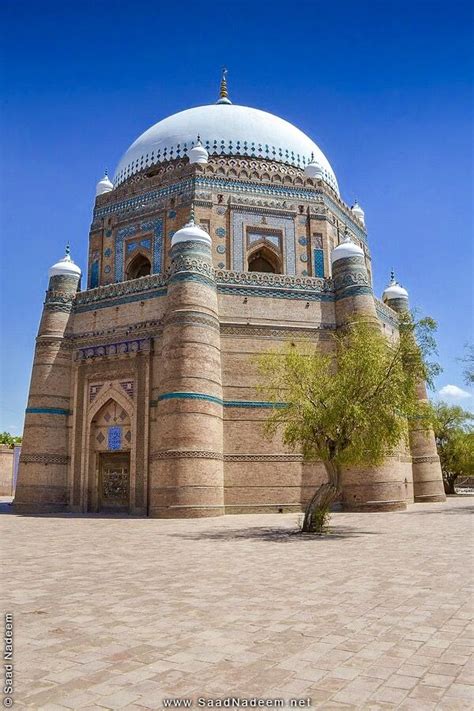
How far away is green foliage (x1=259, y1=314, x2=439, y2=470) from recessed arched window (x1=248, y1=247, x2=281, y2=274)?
9.90 m

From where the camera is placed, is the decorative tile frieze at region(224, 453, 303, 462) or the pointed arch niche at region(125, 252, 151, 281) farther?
the pointed arch niche at region(125, 252, 151, 281)

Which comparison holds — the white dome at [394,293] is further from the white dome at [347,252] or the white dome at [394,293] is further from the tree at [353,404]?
the tree at [353,404]

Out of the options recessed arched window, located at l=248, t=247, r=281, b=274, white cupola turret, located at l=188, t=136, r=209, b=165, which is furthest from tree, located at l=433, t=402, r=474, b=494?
white cupola turret, located at l=188, t=136, r=209, b=165

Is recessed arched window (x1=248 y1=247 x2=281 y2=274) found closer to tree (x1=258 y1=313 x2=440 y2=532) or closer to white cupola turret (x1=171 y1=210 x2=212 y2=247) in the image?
white cupola turret (x1=171 y1=210 x2=212 y2=247)

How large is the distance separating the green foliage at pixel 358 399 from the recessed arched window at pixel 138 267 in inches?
462

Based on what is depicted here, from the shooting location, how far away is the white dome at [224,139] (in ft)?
73.7

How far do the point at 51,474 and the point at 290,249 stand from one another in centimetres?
1081

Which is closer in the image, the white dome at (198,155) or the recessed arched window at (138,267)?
the white dome at (198,155)

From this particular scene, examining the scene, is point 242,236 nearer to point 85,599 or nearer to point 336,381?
point 336,381

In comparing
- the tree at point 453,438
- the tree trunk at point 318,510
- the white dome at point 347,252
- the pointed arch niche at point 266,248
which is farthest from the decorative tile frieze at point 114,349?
the tree at point 453,438

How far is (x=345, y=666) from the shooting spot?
129 inches

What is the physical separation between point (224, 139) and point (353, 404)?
14.9 meters

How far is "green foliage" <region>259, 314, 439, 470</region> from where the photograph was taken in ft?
35.9

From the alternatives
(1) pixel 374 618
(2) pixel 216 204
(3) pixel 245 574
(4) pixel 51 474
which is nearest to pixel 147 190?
(2) pixel 216 204
